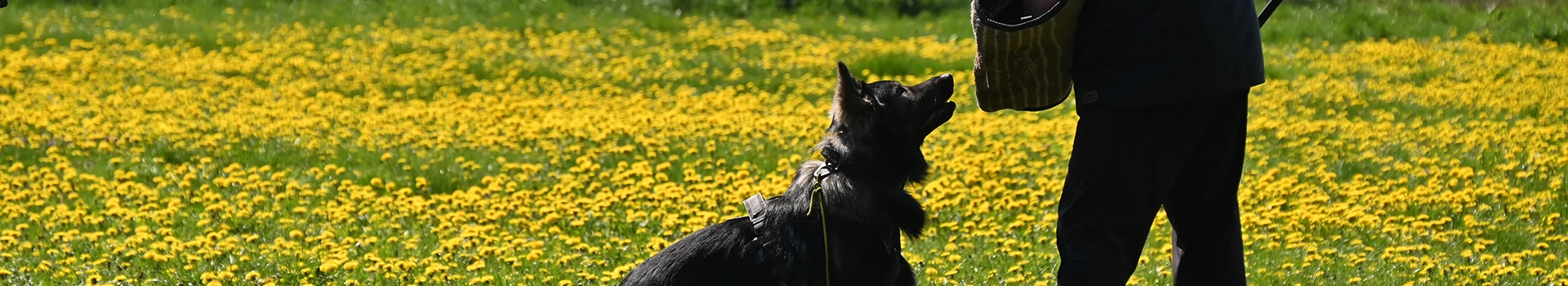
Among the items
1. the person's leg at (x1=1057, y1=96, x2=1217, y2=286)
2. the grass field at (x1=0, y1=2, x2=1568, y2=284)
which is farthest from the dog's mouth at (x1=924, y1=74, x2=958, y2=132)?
the grass field at (x1=0, y1=2, x2=1568, y2=284)

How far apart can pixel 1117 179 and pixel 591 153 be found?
4796 mm

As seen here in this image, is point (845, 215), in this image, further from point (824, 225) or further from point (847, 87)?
point (847, 87)

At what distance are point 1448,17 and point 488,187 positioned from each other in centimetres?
1023

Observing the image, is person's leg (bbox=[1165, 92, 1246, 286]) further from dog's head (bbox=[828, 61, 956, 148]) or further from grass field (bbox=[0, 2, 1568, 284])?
grass field (bbox=[0, 2, 1568, 284])

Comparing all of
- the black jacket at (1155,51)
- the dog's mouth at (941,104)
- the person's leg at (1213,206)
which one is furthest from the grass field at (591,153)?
the black jacket at (1155,51)

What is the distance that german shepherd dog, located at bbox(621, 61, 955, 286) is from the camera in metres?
3.73

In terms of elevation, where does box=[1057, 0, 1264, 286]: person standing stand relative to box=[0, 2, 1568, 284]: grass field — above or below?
above

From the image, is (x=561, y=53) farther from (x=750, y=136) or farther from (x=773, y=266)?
(x=773, y=266)

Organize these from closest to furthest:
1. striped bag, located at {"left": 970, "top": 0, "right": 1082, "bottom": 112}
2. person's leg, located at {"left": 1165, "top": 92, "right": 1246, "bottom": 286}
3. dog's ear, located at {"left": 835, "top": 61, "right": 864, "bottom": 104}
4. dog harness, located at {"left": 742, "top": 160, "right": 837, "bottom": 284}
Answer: striped bag, located at {"left": 970, "top": 0, "right": 1082, "bottom": 112}
person's leg, located at {"left": 1165, "top": 92, "right": 1246, "bottom": 286}
dog's ear, located at {"left": 835, "top": 61, "right": 864, "bottom": 104}
dog harness, located at {"left": 742, "top": 160, "right": 837, "bottom": 284}

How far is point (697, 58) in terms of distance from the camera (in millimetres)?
12109

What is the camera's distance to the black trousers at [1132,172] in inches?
128

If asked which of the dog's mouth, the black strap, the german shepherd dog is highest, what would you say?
the black strap

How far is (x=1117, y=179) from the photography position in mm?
3271

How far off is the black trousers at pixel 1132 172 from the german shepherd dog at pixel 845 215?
50 cm
